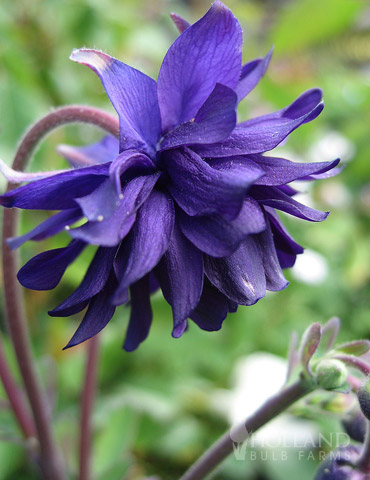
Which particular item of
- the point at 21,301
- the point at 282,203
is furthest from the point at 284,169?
the point at 21,301

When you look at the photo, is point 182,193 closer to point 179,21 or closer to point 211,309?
point 211,309

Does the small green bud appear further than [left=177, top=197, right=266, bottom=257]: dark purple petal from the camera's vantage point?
Yes

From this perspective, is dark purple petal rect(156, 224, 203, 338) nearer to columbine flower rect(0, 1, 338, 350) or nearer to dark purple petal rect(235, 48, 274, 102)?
columbine flower rect(0, 1, 338, 350)

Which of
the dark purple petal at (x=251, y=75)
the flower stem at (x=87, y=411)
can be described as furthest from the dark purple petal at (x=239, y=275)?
the flower stem at (x=87, y=411)

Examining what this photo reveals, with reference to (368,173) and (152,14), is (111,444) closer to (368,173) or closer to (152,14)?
(368,173)

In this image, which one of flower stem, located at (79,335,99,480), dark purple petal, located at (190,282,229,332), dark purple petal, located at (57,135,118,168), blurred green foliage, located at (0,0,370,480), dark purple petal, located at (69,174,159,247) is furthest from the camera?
blurred green foliage, located at (0,0,370,480)

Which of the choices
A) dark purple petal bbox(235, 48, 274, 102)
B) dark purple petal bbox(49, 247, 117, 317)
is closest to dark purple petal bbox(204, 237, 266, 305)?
dark purple petal bbox(49, 247, 117, 317)
